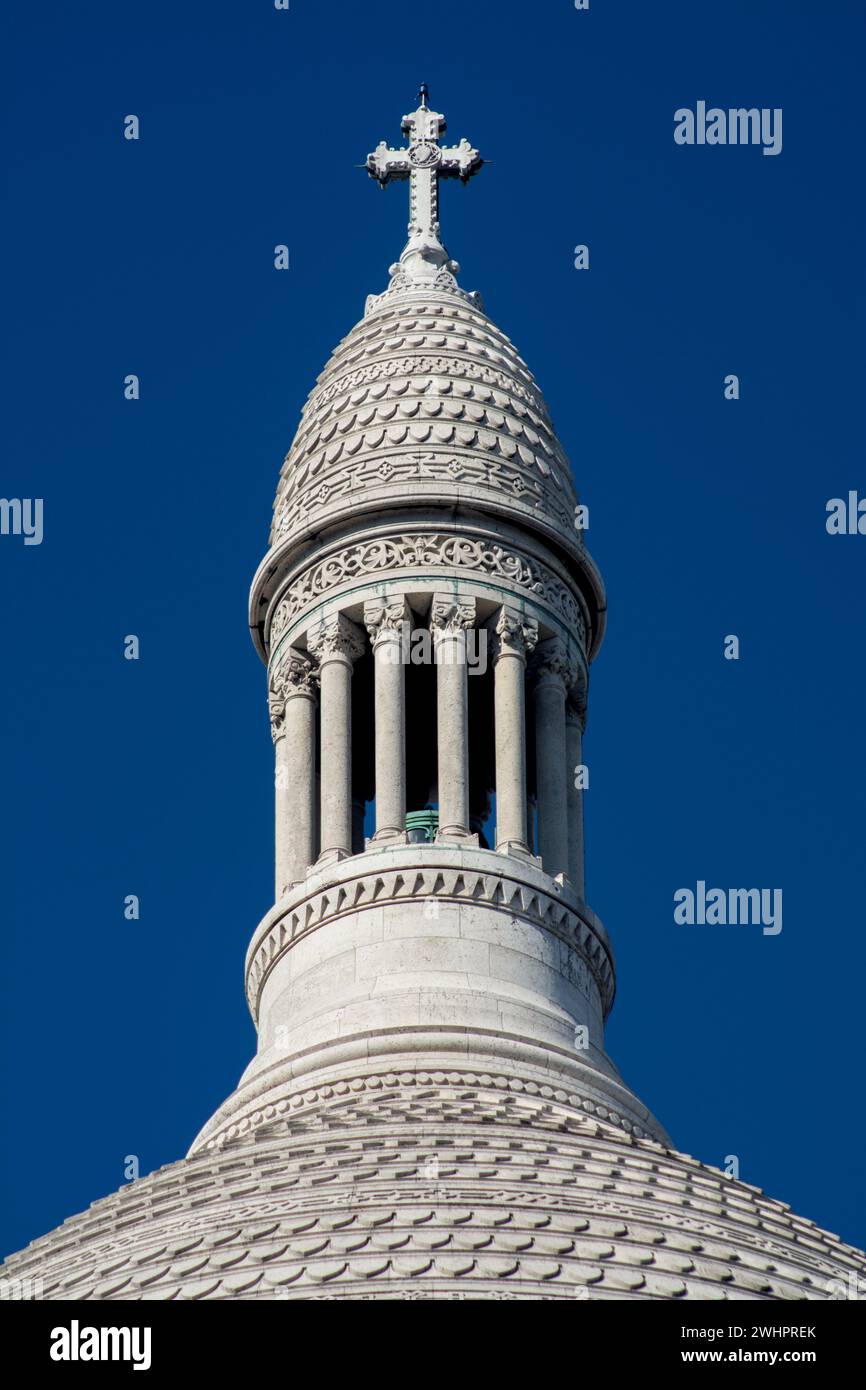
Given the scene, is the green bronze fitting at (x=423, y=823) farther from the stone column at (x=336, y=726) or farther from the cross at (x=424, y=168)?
the cross at (x=424, y=168)

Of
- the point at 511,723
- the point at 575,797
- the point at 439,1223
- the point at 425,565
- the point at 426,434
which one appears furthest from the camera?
the point at 426,434

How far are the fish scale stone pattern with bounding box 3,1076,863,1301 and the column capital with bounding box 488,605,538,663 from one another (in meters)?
7.01

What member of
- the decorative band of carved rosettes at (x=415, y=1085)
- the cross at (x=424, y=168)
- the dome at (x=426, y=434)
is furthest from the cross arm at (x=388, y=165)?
the decorative band of carved rosettes at (x=415, y=1085)

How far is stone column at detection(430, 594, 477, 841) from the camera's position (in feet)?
145

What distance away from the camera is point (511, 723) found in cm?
4506

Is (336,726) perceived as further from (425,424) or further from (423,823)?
(425,424)

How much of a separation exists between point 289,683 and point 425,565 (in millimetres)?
2069

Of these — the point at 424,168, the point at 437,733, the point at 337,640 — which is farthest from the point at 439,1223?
the point at 424,168

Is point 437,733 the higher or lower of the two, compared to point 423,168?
lower

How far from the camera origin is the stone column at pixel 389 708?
4419cm

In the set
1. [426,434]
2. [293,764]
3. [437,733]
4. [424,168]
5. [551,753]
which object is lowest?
[293,764]

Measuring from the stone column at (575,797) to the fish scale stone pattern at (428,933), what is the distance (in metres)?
0.05

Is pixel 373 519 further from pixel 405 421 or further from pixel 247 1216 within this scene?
pixel 247 1216

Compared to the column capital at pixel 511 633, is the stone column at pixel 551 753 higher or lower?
lower
